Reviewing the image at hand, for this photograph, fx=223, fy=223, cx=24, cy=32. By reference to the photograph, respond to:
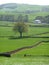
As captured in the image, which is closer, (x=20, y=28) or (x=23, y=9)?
(x=20, y=28)

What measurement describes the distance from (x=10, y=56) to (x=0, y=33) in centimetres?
905

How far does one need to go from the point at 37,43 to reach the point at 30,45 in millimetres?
860

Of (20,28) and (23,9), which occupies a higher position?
(23,9)

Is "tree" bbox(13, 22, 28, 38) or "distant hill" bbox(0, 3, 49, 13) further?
"distant hill" bbox(0, 3, 49, 13)

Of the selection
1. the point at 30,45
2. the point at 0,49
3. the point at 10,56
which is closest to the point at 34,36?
the point at 30,45

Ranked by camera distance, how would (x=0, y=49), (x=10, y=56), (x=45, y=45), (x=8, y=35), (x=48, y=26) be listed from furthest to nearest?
1. (x=48, y=26)
2. (x=8, y=35)
3. (x=45, y=45)
4. (x=0, y=49)
5. (x=10, y=56)

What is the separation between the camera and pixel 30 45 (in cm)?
1995

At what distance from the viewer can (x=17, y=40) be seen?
69.4 ft

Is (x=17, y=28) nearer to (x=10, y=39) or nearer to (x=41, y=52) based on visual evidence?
(x=10, y=39)

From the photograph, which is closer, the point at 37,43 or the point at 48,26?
the point at 37,43

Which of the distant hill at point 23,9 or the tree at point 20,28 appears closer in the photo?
the tree at point 20,28

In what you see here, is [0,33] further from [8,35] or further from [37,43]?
[37,43]

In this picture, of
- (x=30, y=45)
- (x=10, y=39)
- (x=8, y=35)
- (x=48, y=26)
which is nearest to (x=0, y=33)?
(x=8, y=35)

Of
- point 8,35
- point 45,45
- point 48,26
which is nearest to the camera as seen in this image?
point 45,45
